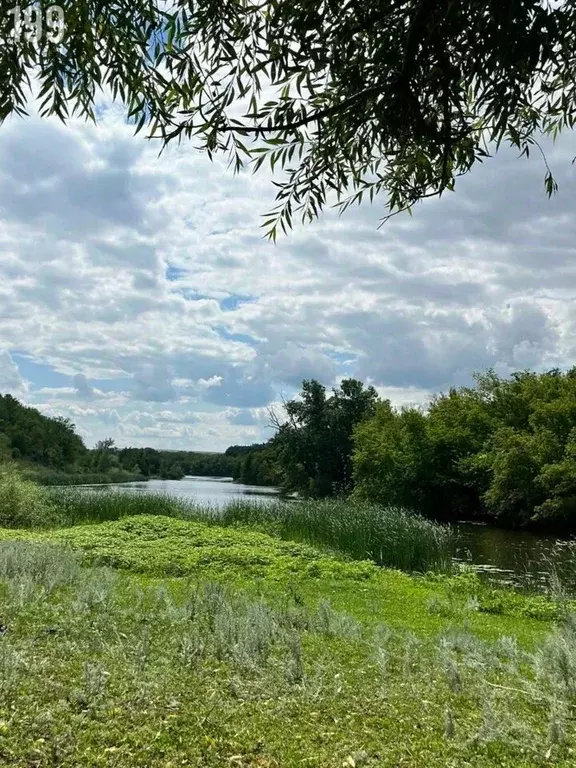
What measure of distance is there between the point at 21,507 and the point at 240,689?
1773 cm

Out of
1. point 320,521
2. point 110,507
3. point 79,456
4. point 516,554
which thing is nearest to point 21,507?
point 110,507

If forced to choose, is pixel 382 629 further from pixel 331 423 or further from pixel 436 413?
pixel 331 423

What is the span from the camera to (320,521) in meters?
16.9

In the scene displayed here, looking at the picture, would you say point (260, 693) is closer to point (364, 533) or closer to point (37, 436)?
point (364, 533)

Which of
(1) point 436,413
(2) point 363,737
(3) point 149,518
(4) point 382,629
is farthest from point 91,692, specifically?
(1) point 436,413

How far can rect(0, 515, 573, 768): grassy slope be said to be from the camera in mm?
2885

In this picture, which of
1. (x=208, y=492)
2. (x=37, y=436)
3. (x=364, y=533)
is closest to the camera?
(x=364, y=533)

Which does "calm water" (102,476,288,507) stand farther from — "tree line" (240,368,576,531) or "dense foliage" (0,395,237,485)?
"dense foliage" (0,395,237,485)

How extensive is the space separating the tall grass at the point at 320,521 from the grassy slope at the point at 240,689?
23.7 feet

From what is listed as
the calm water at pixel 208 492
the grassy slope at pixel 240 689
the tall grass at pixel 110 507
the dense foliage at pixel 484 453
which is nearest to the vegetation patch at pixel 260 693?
the grassy slope at pixel 240 689

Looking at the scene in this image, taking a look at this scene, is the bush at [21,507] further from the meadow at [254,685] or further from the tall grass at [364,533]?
the meadow at [254,685]

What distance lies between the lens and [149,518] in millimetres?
16953

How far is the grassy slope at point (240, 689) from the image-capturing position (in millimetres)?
2885

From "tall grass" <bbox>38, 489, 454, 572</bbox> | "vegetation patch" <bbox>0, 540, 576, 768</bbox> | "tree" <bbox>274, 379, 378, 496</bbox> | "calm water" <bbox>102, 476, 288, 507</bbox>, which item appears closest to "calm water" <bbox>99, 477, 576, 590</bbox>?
"tall grass" <bbox>38, 489, 454, 572</bbox>
